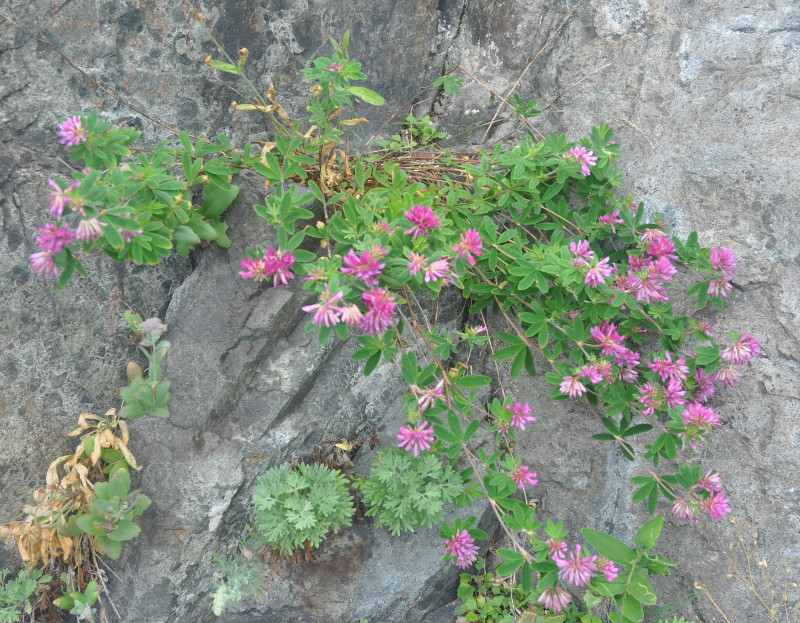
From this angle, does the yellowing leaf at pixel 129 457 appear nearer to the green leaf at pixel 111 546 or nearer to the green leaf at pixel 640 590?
the green leaf at pixel 111 546

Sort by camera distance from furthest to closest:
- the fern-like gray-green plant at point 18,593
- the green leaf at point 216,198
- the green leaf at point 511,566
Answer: the green leaf at point 216,198
the fern-like gray-green plant at point 18,593
the green leaf at point 511,566

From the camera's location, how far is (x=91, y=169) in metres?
2.27

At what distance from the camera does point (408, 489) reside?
118 inches

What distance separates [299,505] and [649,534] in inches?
→ 62.2

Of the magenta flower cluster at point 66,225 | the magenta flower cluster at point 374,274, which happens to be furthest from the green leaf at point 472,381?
the magenta flower cluster at point 66,225

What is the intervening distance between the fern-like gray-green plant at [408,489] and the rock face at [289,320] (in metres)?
0.25

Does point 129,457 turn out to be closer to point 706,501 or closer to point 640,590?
point 640,590

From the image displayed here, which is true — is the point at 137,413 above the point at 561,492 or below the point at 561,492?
above

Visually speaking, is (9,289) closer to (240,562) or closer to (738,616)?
(240,562)

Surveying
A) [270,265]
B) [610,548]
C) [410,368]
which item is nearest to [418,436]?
[410,368]

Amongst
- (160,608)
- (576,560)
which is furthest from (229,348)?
(576,560)

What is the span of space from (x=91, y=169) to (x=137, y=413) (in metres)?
1.10

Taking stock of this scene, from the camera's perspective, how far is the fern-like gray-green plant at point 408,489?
2961 mm

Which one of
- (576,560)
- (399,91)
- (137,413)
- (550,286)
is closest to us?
(576,560)
